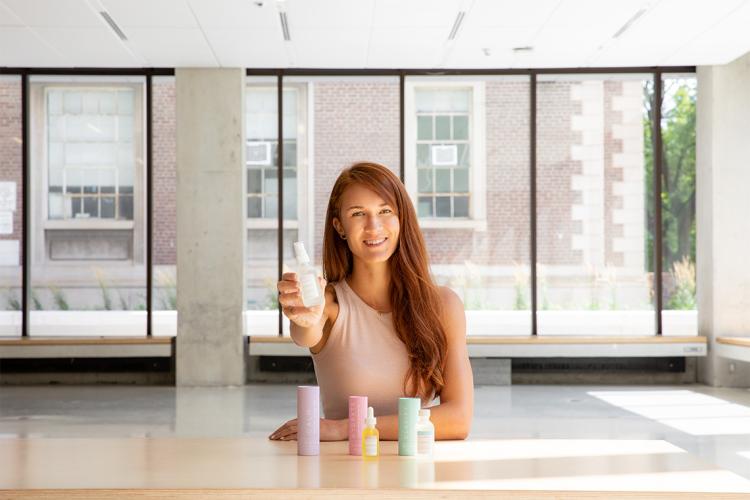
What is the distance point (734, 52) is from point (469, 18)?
3149mm

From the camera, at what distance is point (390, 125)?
1063cm

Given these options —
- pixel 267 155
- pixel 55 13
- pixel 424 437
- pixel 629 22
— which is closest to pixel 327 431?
pixel 424 437

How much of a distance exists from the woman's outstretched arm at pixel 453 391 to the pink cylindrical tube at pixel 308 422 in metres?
0.23

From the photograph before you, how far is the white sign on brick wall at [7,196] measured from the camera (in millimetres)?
10570

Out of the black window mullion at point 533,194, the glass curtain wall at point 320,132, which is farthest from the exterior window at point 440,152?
the black window mullion at point 533,194

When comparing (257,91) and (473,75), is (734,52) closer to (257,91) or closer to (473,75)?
(473,75)

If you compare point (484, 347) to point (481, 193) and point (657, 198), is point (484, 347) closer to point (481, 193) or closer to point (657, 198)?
point (481, 193)

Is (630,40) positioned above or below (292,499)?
above

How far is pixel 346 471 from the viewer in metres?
2.16

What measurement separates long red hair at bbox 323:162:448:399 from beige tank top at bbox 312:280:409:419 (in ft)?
0.12

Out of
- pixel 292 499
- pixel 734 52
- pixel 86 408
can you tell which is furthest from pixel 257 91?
pixel 292 499

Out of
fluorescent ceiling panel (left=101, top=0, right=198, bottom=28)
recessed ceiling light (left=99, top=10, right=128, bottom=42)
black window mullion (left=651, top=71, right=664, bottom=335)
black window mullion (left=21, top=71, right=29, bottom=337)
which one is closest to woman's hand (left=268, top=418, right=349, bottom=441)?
fluorescent ceiling panel (left=101, top=0, right=198, bottom=28)

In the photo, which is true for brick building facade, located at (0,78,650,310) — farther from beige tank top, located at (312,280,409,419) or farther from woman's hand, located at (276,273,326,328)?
woman's hand, located at (276,273,326,328)

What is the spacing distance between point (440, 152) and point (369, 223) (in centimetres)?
808
